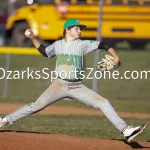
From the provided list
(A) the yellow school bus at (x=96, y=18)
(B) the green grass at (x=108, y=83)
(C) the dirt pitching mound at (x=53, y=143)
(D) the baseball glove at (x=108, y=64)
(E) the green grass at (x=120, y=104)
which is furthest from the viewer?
(A) the yellow school bus at (x=96, y=18)

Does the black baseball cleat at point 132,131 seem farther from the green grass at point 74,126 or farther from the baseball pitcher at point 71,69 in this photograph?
the green grass at point 74,126

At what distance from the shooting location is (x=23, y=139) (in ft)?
28.7

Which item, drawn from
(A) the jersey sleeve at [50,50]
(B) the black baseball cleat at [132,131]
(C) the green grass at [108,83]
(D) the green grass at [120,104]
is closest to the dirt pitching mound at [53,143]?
(B) the black baseball cleat at [132,131]

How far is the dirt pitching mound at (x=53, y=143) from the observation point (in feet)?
27.8

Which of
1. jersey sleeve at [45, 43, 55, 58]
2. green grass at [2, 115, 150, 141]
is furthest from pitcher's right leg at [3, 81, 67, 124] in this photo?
green grass at [2, 115, 150, 141]

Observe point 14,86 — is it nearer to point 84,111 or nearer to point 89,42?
point 84,111

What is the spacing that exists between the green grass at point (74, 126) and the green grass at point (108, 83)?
3.94m

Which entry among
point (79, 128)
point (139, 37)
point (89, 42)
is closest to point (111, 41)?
point (139, 37)

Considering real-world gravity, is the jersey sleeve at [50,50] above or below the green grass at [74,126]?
above

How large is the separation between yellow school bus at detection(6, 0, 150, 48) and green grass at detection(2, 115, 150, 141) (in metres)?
6.66

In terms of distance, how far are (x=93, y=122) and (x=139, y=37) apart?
759cm

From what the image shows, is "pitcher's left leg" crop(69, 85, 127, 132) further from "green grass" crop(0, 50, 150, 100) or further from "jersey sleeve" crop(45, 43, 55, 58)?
"green grass" crop(0, 50, 150, 100)

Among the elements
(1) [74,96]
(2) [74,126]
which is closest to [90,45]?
(1) [74,96]

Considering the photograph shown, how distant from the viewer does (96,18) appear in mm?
19828
